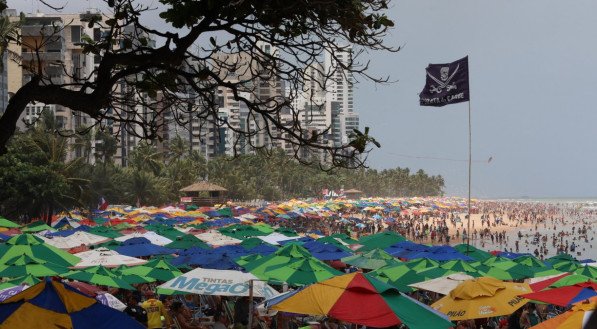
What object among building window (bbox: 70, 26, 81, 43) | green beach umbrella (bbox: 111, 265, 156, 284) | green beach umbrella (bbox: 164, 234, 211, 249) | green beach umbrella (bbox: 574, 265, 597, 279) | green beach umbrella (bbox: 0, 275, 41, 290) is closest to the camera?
green beach umbrella (bbox: 0, 275, 41, 290)

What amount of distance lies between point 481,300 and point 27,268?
25.7ft

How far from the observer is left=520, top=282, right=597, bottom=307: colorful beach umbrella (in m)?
11.4

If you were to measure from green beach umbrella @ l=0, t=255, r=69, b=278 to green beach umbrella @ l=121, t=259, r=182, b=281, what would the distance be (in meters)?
1.24

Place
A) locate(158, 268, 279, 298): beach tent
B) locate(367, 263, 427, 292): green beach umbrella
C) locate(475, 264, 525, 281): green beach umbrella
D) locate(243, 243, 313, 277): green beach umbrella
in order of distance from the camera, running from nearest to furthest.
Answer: locate(158, 268, 279, 298): beach tent, locate(243, 243, 313, 277): green beach umbrella, locate(367, 263, 427, 292): green beach umbrella, locate(475, 264, 525, 281): green beach umbrella

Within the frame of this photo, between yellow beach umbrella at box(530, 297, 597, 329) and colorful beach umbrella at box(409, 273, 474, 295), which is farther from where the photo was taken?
colorful beach umbrella at box(409, 273, 474, 295)

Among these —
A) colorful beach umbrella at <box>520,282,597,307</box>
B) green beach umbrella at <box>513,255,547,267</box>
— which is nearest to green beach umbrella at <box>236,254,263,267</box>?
colorful beach umbrella at <box>520,282,597,307</box>

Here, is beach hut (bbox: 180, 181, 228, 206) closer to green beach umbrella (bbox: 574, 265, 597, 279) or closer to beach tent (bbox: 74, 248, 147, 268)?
beach tent (bbox: 74, 248, 147, 268)

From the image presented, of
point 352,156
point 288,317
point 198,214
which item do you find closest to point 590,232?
point 198,214

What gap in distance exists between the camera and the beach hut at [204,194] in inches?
2709

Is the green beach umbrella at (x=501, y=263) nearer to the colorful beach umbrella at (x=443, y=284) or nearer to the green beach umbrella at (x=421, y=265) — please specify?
the green beach umbrella at (x=421, y=265)

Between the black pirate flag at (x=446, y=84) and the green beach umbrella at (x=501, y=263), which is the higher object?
the black pirate flag at (x=446, y=84)

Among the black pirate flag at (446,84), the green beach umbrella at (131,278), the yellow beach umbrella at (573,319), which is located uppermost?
the black pirate flag at (446,84)

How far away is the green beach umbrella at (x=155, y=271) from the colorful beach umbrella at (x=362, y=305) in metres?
5.84

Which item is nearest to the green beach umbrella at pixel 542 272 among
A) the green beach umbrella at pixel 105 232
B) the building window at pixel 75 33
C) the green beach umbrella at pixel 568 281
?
the green beach umbrella at pixel 568 281
